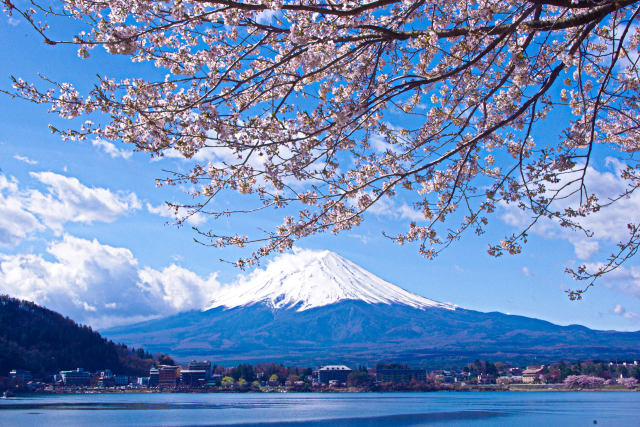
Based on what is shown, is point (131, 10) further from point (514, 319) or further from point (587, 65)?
point (514, 319)

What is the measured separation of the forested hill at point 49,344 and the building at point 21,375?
0.68 m

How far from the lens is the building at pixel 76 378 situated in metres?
68.4

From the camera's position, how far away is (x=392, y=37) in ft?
13.2

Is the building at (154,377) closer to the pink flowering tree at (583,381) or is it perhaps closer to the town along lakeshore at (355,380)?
the town along lakeshore at (355,380)

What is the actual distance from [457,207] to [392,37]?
1.81 m

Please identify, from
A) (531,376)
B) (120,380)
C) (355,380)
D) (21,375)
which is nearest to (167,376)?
(120,380)

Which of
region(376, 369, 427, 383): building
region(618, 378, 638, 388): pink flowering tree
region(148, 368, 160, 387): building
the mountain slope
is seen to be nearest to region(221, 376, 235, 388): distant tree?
region(148, 368, 160, 387): building

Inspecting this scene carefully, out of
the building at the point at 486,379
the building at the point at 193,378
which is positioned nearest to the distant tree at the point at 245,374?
the building at the point at 193,378

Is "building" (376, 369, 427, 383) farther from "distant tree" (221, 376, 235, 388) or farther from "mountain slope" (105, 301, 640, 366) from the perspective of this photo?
"mountain slope" (105, 301, 640, 366)

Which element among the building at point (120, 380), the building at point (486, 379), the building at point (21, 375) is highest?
the building at point (21, 375)

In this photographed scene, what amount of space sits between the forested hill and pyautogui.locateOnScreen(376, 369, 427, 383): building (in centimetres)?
3387

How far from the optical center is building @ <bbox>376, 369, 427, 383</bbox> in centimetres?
7830

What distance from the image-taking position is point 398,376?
78.5 meters

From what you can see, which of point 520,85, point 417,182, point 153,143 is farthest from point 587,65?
point 153,143
